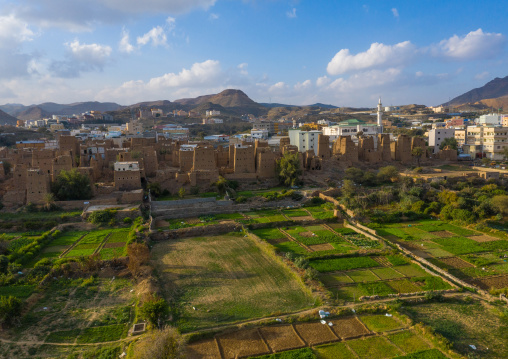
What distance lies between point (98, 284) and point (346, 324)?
11.2 metres

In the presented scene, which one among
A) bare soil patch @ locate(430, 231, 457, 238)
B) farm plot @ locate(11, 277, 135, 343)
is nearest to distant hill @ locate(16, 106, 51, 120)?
farm plot @ locate(11, 277, 135, 343)

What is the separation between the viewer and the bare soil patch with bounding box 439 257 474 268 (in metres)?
19.2

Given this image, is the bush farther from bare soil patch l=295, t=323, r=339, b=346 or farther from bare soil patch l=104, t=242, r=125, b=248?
bare soil patch l=104, t=242, r=125, b=248

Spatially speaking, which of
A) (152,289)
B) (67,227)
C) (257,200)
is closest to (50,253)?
(67,227)

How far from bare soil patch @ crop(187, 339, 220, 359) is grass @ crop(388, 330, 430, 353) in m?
6.05

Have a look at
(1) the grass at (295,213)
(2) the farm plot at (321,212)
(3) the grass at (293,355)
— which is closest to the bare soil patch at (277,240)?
(1) the grass at (295,213)

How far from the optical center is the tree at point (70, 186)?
28.1 meters

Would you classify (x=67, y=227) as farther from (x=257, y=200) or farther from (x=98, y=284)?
(x=257, y=200)

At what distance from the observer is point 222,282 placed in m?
17.5

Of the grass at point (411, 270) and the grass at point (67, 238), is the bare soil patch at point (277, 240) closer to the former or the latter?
the grass at point (411, 270)

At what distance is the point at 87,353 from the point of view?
12164 mm

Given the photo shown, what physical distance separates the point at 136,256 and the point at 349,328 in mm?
10851

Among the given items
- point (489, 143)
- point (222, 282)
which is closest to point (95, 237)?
point (222, 282)

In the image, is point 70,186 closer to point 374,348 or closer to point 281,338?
point 281,338
